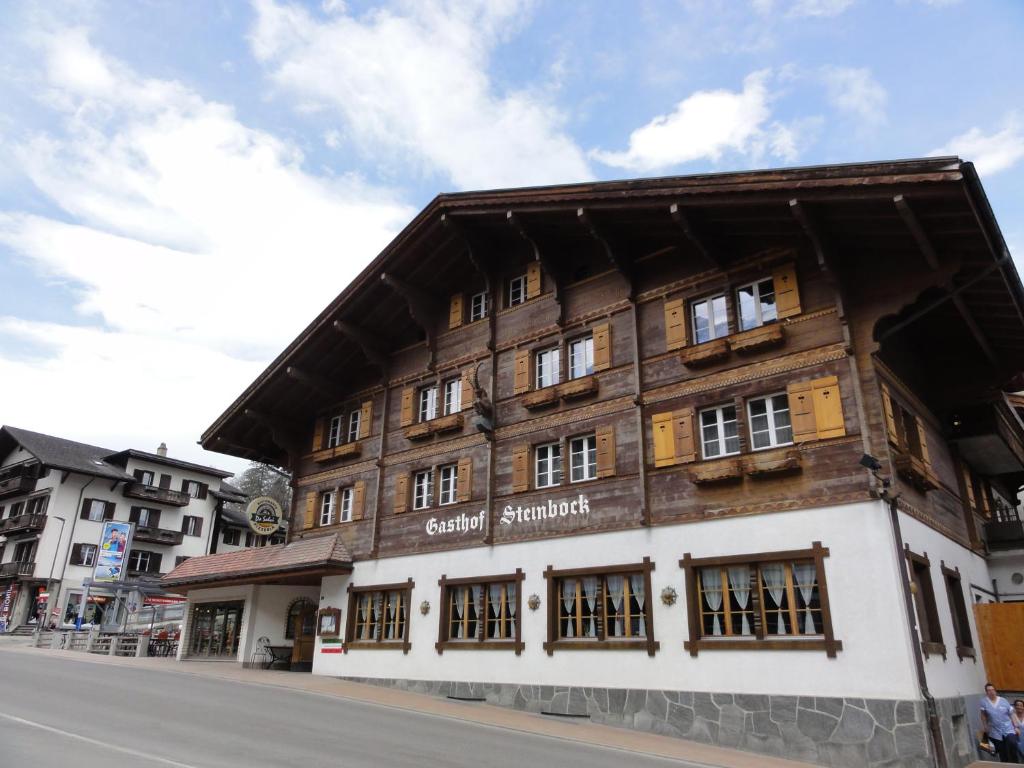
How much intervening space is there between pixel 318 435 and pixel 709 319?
13970mm

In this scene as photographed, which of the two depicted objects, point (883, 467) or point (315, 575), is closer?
point (883, 467)

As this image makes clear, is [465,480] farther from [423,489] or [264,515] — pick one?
[264,515]

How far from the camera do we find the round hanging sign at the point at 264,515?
78.8 ft

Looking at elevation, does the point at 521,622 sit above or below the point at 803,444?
below

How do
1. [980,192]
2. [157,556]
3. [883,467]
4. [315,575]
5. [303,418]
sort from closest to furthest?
[980,192]
[883,467]
[315,575]
[303,418]
[157,556]

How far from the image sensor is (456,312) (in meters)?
21.5

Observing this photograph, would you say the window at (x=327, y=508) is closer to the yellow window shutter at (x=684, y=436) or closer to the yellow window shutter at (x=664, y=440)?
the yellow window shutter at (x=664, y=440)

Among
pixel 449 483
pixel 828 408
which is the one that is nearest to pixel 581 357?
pixel 449 483

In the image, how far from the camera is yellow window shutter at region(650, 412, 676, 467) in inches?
608

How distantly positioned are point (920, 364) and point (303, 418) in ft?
60.1

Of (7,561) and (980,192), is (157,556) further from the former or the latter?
(980,192)

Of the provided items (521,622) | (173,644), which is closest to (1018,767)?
(521,622)

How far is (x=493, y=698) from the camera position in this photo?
17016mm

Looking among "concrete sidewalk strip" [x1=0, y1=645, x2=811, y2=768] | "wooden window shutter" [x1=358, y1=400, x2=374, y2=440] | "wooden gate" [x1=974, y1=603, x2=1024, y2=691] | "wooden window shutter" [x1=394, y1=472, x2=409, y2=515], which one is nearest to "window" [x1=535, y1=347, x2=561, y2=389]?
"wooden window shutter" [x1=394, y1=472, x2=409, y2=515]
